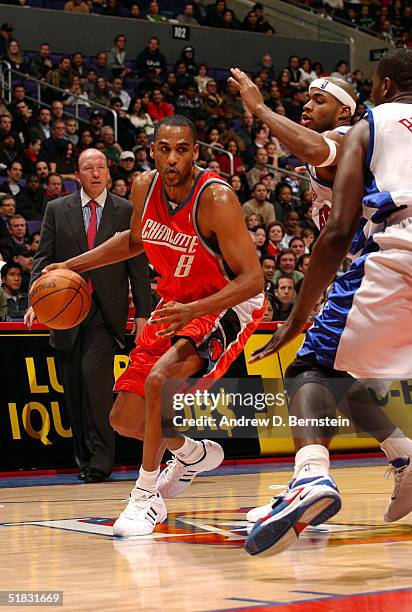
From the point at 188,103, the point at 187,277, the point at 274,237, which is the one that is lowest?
the point at 274,237

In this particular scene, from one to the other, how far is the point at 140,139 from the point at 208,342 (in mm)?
10115

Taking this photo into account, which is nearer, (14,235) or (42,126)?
(14,235)

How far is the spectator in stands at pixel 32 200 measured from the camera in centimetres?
1253

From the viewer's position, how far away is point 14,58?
1584 cm

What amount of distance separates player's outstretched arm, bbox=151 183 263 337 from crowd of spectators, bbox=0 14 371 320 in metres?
4.56

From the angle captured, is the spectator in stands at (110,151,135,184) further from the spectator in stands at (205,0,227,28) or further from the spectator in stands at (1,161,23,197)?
the spectator in stands at (205,0,227,28)

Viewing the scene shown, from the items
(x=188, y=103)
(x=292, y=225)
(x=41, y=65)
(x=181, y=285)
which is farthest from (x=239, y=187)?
(x=181, y=285)

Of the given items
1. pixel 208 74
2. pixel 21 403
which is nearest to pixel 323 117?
pixel 21 403

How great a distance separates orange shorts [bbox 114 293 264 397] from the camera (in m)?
5.25

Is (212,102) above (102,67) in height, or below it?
below

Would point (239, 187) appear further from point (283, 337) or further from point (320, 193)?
point (283, 337)

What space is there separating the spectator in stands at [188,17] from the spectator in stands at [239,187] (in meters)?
5.49

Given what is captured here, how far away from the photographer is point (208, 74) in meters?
19.4

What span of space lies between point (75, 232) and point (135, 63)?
11149 mm
